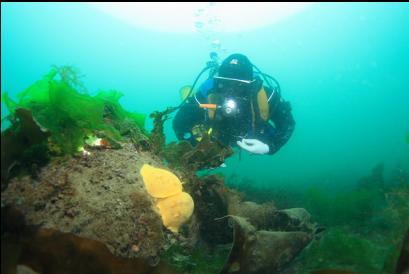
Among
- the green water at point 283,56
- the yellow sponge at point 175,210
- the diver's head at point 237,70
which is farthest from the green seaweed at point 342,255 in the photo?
the green water at point 283,56

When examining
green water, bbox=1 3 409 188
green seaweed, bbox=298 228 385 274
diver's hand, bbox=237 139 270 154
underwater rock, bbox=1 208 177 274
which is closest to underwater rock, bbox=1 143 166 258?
underwater rock, bbox=1 208 177 274

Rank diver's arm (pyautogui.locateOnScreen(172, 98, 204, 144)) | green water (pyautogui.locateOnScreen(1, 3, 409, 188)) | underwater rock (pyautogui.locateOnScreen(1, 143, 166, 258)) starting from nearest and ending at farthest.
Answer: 1. underwater rock (pyautogui.locateOnScreen(1, 143, 166, 258))
2. diver's arm (pyautogui.locateOnScreen(172, 98, 204, 144))
3. green water (pyautogui.locateOnScreen(1, 3, 409, 188))

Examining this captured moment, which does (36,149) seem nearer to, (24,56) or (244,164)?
(244,164)

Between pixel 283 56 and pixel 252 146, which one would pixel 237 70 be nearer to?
pixel 252 146

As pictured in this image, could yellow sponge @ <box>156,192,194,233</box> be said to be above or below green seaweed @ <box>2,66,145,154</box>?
below

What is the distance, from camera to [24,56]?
117188 mm

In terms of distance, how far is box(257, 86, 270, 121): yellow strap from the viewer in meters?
5.65

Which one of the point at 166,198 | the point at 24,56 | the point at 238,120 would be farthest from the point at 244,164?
the point at 24,56

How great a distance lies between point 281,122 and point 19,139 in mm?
5210

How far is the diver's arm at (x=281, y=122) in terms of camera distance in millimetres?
6156

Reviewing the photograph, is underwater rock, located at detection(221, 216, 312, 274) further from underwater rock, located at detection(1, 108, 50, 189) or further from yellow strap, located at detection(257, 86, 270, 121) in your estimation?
yellow strap, located at detection(257, 86, 270, 121)

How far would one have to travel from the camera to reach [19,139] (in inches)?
76.1

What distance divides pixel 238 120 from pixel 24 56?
13454 cm

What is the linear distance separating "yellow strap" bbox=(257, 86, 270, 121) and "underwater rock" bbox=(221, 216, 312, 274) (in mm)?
3021
